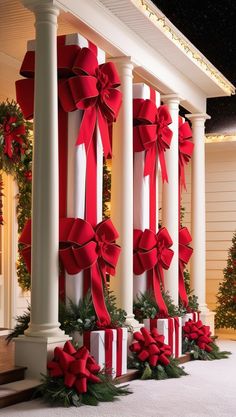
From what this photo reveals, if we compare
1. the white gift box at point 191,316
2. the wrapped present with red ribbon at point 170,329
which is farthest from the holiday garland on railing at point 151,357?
the white gift box at point 191,316

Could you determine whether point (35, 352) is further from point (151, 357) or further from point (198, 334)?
point (198, 334)

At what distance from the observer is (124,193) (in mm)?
7574

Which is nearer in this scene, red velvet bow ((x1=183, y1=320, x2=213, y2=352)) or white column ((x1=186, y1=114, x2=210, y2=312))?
red velvet bow ((x1=183, y1=320, x2=213, y2=352))

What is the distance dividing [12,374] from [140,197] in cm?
291

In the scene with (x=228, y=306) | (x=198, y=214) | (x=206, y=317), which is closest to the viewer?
(x=206, y=317)

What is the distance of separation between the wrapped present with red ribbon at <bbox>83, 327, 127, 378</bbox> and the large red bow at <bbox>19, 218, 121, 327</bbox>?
0.13 m

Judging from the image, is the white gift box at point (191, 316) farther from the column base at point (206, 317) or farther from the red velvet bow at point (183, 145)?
the red velvet bow at point (183, 145)

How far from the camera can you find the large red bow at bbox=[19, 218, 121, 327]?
20.7 feet

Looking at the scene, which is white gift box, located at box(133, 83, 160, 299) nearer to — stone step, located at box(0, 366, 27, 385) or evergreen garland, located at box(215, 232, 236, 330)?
stone step, located at box(0, 366, 27, 385)

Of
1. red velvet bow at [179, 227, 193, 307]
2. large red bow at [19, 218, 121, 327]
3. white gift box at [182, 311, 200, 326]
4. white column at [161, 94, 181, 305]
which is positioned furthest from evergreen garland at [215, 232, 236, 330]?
large red bow at [19, 218, 121, 327]

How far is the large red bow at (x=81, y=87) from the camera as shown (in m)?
6.46

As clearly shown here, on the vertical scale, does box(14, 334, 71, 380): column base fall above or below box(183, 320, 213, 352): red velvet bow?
above

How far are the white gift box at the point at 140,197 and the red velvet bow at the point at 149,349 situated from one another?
0.92 m

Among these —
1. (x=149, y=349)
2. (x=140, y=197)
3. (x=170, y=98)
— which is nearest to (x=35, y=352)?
(x=149, y=349)
